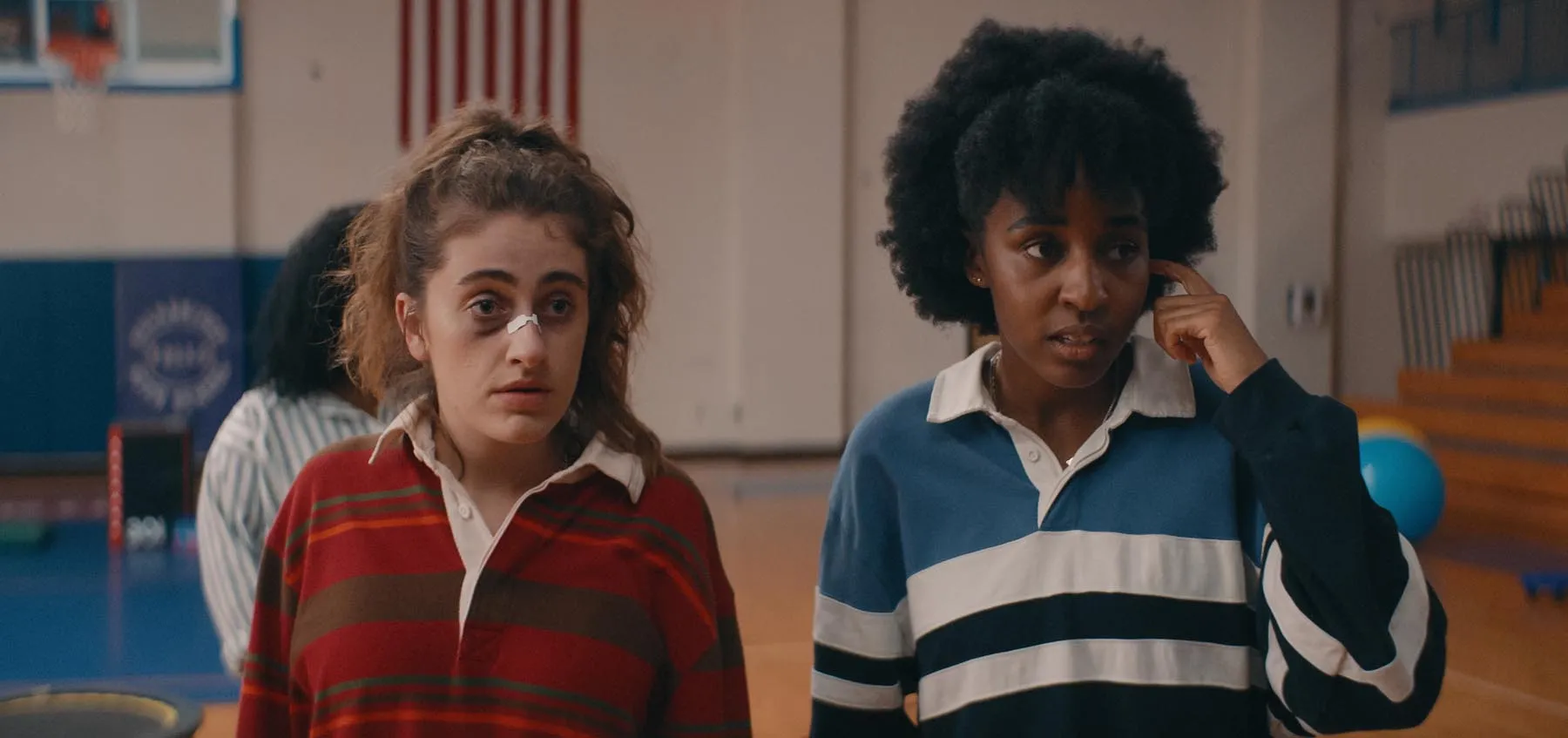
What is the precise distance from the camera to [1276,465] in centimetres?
147

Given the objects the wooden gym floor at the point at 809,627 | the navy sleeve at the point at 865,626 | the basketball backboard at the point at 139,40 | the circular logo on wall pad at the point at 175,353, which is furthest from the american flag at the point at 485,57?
the navy sleeve at the point at 865,626

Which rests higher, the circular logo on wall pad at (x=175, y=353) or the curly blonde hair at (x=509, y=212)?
the curly blonde hair at (x=509, y=212)

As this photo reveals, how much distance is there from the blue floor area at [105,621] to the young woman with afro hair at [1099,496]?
293 cm

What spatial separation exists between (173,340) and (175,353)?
0.28 ft

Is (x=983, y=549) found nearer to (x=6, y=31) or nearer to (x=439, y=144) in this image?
(x=439, y=144)

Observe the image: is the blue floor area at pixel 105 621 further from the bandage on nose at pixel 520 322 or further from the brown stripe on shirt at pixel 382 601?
the bandage on nose at pixel 520 322

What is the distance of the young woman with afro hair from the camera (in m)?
1.49

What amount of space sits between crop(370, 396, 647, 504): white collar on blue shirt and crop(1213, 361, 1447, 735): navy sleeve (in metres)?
0.68

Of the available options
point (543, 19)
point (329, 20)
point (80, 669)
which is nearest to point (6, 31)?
point (329, 20)

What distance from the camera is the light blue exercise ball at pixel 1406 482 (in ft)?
21.9

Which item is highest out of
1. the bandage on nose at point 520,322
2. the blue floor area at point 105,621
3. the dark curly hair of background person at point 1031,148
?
the dark curly hair of background person at point 1031,148

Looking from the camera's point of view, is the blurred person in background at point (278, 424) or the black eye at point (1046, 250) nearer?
the black eye at point (1046, 250)

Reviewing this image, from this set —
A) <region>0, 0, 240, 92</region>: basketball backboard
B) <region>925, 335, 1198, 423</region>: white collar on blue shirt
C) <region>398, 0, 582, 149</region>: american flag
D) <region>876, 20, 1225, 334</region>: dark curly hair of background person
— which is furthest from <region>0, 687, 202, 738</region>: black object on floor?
<region>398, 0, 582, 149</region>: american flag

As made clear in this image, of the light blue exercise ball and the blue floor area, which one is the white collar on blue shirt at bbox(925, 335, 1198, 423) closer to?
the blue floor area
